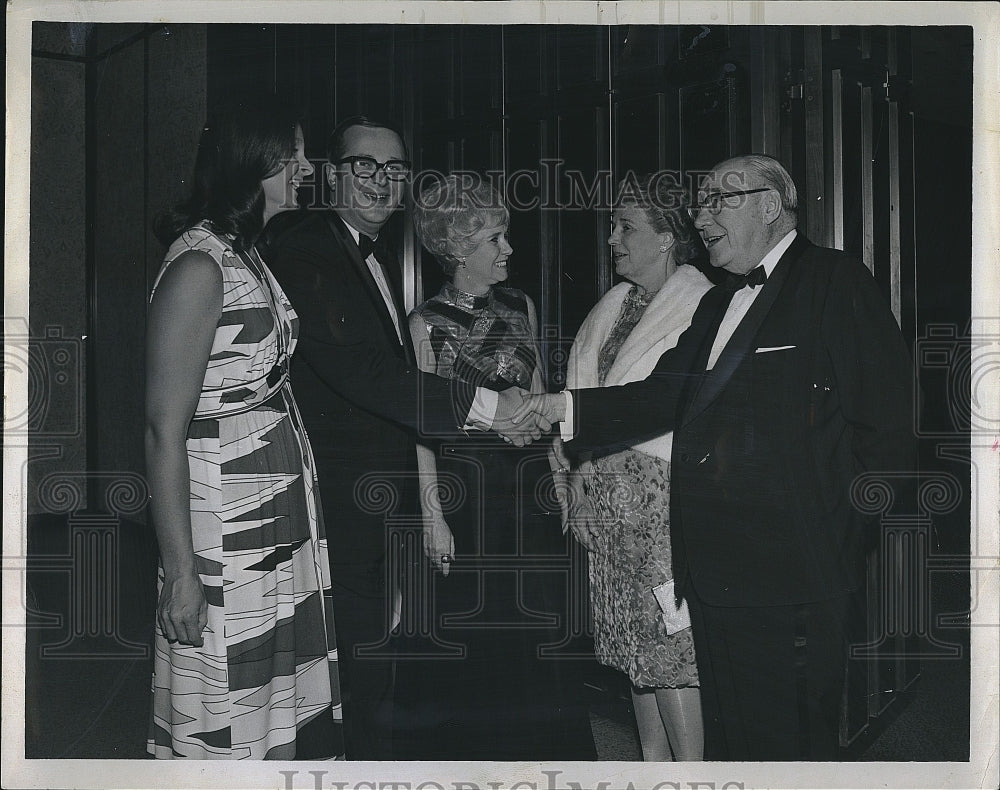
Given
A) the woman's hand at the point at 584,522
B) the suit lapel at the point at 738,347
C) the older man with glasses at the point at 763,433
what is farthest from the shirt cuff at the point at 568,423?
the suit lapel at the point at 738,347

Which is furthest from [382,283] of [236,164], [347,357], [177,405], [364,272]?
[177,405]

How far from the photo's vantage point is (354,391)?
78.7 inches

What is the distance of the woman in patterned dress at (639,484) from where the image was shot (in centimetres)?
198

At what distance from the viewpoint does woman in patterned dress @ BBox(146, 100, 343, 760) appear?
1.93 m

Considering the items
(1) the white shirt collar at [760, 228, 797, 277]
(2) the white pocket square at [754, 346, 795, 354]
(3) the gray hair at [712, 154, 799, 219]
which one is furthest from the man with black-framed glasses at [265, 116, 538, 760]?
(3) the gray hair at [712, 154, 799, 219]

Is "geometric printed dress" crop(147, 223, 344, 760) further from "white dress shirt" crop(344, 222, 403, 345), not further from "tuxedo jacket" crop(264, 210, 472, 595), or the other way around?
"white dress shirt" crop(344, 222, 403, 345)

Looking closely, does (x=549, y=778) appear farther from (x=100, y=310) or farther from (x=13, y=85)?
(x=13, y=85)

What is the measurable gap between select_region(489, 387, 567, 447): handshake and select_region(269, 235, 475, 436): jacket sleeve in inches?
3.1

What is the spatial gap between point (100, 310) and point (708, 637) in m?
1.58

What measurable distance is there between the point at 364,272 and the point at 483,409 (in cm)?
41

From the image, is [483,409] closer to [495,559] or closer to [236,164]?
[495,559]

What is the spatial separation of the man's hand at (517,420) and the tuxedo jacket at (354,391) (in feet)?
0.29

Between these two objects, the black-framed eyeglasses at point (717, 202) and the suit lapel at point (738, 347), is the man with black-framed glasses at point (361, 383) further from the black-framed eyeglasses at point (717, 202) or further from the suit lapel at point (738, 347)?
the black-framed eyeglasses at point (717, 202)

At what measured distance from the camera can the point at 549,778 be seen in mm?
2055
